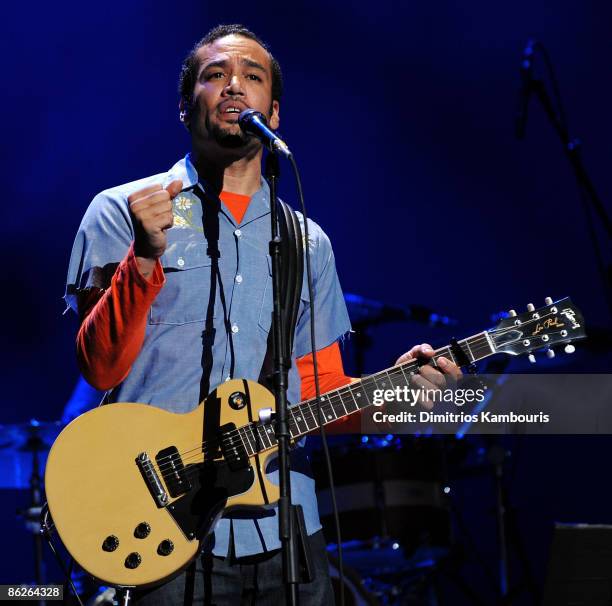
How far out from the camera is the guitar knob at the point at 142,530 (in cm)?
247

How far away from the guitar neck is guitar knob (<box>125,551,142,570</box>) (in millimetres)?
411

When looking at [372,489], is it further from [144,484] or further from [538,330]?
[144,484]

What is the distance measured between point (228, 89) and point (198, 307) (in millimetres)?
754

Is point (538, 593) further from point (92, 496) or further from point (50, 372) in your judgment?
point (92, 496)

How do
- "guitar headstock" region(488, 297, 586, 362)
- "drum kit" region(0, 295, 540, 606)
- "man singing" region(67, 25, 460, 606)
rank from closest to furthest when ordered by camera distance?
1. "man singing" region(67, 25, 460, 606)
2. "guitar headstock" region(488, 297, 586, 362)
3. "drum kit" region(0, 295, 540, 606)

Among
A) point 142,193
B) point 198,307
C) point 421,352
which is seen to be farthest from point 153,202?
point 421,352

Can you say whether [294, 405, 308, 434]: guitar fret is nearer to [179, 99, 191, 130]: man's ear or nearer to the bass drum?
[179, 99, 191, 130]: man's ear

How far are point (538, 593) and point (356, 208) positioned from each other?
2.80m

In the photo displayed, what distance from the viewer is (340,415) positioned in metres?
2.87

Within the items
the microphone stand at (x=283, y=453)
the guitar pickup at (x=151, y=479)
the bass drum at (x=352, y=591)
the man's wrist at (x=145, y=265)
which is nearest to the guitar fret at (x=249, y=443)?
the guitar pickup at (x=151, y=479)

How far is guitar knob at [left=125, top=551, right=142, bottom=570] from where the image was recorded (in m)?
2.43

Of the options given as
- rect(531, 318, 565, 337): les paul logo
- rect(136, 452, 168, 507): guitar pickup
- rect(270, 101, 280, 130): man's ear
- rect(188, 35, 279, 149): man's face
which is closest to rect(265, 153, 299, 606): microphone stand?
rect(136, 452, 168, 507): guitar pickup

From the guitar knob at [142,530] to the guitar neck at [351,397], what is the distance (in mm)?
345

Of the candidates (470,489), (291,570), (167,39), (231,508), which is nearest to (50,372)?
(167,39)
